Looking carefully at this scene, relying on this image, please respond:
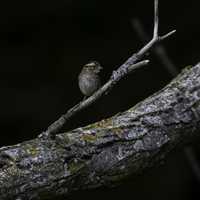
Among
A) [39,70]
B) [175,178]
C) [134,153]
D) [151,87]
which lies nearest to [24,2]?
[39,70]

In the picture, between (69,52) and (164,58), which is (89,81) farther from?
(69,52)

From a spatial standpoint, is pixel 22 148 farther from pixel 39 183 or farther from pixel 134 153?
pixel 134 153

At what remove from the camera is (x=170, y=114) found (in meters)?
2.63

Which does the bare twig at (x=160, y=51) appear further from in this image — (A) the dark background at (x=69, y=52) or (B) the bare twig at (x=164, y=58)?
(A) the dark background at (x=69, y=52)

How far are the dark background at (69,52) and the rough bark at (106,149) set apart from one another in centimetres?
159

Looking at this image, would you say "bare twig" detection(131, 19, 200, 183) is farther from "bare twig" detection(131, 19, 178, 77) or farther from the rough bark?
the rough bark

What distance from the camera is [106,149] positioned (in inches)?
96.7

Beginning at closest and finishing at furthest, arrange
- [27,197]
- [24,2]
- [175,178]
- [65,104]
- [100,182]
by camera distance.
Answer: [27,197] → [100,182] → [24,2] → [65,104] → [175,178]

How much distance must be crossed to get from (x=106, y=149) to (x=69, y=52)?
1926 millimetres

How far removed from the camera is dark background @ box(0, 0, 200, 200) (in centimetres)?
420

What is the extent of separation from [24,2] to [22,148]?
73.7 inches

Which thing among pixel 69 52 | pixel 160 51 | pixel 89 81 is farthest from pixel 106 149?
pixel 69 52

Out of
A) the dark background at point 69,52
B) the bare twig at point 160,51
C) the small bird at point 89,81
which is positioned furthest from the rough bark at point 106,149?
the dark background at point 69,52

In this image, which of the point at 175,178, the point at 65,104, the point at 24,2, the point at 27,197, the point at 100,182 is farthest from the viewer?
the point at 175,178
